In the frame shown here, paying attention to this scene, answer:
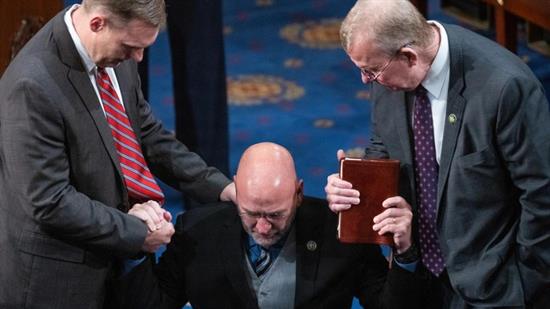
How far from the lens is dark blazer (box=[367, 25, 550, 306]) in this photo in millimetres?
2729

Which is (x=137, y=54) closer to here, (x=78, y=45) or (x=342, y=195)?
(x=78, y=45)

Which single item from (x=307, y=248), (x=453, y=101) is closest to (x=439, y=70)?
(x=453, y=101)

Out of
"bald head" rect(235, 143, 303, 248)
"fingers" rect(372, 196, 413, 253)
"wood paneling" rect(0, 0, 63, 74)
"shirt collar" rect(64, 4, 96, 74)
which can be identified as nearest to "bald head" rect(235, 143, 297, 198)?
"bald head" rect(235, 143, 303, 248)

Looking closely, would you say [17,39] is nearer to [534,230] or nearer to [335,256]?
[335,256]

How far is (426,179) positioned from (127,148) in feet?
2.44

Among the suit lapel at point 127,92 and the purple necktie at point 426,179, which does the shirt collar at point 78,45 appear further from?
the purple necktie at point 426,179

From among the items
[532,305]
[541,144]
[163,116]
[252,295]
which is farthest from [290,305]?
[163,116]

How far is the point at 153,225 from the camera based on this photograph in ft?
9.84

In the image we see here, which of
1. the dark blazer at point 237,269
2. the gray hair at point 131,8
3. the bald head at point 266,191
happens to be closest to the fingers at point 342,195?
the bald head at point 266,191

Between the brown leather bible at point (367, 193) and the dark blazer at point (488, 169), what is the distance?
9cm

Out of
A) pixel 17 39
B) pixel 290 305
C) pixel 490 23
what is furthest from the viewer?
pixel 490 23

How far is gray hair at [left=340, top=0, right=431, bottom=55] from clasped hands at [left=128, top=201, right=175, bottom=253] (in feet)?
2.23

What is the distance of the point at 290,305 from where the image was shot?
10.3ft

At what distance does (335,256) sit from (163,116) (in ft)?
8.33
